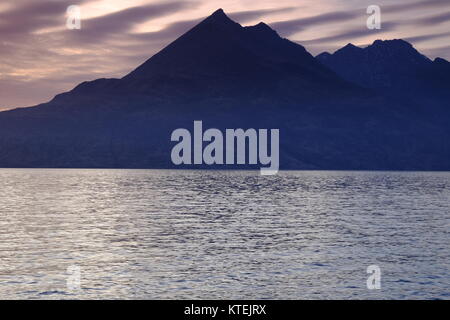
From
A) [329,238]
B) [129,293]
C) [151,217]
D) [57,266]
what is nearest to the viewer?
[129,293]

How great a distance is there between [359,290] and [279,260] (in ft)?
38.4

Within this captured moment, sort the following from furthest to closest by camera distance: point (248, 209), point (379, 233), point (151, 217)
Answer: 1. point (248, 209)
2. point (151, 217)
3. point (379, 233)

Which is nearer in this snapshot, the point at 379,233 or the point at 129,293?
the point at 129,293

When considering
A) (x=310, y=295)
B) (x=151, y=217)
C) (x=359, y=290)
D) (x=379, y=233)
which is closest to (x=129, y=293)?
(x=310, y=295)

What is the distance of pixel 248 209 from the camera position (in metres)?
105

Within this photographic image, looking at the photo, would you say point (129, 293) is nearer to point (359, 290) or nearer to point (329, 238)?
point (359, 290)

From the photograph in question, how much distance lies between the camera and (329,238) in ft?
202

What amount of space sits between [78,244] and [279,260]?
2049cm

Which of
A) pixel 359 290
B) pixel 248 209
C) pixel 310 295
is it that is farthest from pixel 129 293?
pixel 248 209

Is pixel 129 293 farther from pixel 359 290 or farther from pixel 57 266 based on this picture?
pixel 359 290
